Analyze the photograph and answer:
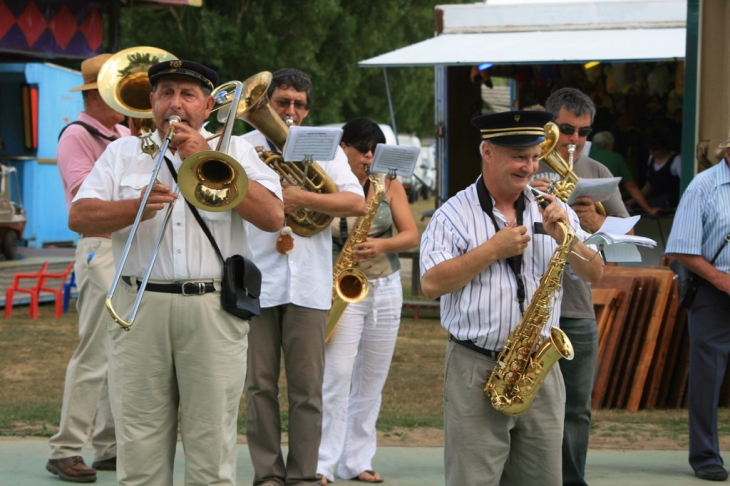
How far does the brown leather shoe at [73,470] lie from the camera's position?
19.0 feet

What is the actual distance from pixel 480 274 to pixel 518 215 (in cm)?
31

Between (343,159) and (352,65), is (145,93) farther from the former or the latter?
(352,65)

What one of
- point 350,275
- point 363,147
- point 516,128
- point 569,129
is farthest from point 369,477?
point 516,128

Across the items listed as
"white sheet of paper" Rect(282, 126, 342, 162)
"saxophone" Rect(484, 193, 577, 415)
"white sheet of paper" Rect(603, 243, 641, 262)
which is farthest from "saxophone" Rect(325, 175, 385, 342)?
"white sheet of paper" Rect(603, 243, 641, 262)

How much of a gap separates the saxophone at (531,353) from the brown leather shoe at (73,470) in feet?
8.29

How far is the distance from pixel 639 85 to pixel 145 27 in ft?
43.2

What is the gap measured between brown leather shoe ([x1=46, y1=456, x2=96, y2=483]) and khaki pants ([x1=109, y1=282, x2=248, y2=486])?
59.3 inches

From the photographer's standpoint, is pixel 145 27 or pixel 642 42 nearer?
pixel 642 42

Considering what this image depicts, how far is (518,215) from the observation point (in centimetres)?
435

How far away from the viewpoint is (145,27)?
2430 cm

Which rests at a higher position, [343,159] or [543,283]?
[343,159]

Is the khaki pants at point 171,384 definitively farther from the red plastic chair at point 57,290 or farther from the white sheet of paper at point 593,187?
the red plastic chair at point 57,290

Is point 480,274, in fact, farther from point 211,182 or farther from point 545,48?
point 545,48

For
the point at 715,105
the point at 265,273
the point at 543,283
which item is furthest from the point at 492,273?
the point at 715,105
